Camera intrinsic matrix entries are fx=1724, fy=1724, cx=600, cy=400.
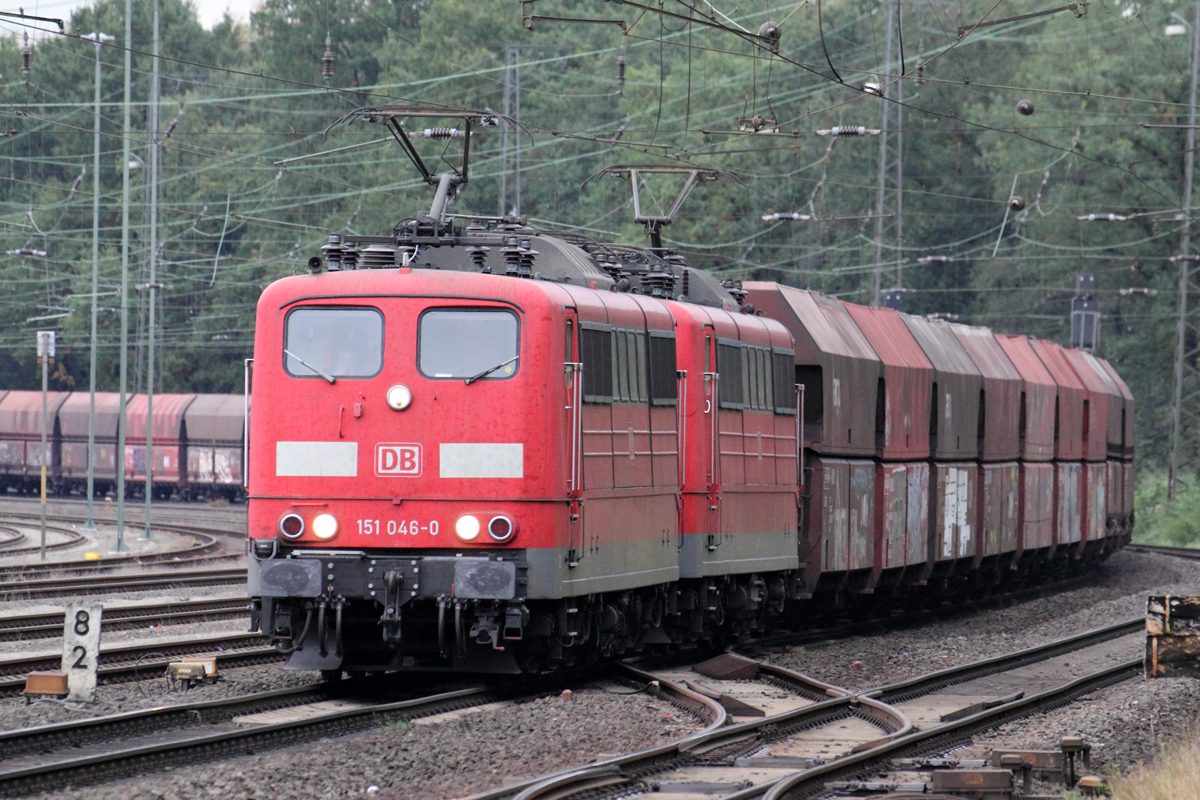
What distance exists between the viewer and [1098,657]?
19.7 meters

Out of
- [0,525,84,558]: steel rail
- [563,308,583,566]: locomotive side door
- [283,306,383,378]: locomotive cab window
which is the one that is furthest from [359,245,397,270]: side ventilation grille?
[0,525,84,558]: steel rail

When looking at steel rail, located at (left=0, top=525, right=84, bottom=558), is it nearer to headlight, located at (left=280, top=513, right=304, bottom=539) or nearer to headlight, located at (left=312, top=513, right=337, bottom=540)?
headlight, located at (left=280, top=513, right=304, bottom=539)

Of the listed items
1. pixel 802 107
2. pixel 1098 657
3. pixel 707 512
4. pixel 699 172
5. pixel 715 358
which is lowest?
pixel 1098 657

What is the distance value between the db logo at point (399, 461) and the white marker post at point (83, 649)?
7.71ft

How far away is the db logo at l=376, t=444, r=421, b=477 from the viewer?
1328 cm

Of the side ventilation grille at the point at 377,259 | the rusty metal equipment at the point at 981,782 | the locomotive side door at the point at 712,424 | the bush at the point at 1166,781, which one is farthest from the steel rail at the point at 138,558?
the bush at the point at 1166,781

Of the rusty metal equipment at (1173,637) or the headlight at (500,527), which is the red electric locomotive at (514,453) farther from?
the rusty metal equipment at (1173,637)

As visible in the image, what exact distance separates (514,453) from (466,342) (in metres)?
0.98

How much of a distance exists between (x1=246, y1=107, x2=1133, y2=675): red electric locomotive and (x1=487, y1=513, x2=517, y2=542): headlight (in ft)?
0.06

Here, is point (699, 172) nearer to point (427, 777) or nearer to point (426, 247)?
point (426, 247)

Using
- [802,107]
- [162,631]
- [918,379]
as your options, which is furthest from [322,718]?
[802,107]

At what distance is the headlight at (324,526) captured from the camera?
13.2m

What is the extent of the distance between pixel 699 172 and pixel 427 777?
10420 mm

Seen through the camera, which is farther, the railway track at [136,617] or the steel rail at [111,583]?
the steel rail at [111,583]
